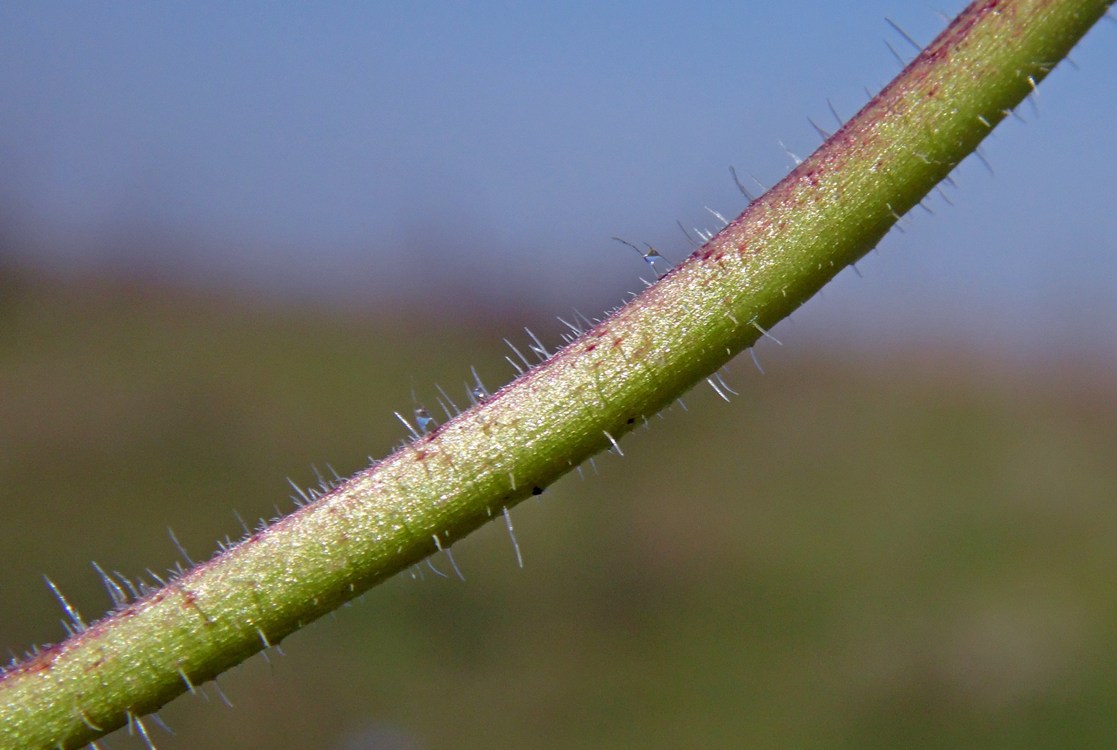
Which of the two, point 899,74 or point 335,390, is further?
point 335,390

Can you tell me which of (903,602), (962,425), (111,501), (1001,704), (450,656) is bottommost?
(1001,704)

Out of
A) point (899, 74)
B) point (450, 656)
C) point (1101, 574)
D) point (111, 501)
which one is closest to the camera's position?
point (899, 74)

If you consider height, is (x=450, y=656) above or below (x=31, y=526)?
below

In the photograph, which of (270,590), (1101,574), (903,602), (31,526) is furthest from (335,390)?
(270,590)

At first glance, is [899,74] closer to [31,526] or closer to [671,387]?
[671,387]

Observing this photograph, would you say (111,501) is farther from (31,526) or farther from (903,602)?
(903,602)

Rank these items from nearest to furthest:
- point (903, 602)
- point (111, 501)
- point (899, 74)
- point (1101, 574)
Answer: point (899, 74) → point (111, 501) → point (903, 602) → point (1101, 574)

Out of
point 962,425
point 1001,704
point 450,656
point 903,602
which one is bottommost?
point 1001,704

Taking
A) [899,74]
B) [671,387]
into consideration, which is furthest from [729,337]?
[899,74]

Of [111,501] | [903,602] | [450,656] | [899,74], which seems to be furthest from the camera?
[903,602]
